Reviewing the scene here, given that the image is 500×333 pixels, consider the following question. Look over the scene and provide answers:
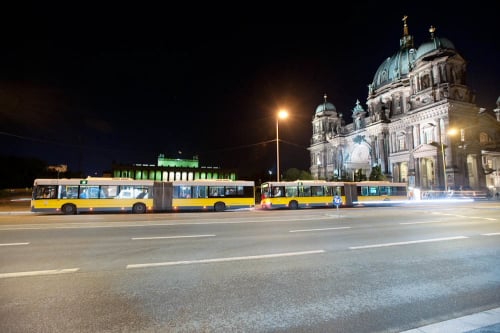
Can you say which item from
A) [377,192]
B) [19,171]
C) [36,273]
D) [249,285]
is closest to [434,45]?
[377,192]

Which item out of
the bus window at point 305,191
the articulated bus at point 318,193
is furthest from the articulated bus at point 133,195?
the bus window at point 305,191

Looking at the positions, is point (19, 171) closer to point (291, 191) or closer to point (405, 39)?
point (291, 191)

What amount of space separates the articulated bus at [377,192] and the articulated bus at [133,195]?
46.0ft

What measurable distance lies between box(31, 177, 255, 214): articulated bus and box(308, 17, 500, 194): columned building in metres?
Result: 39.2

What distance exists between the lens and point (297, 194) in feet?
92.6

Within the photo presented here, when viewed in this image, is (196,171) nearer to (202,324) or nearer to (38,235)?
(38,235)

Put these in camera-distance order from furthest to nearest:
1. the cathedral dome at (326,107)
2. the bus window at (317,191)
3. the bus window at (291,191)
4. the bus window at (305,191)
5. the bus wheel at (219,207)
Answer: the cathedral dome at (326,107), the bus window at (317,191), the bus window at (305,191), the bus window at (291,191), the bus wheel at (219,207)

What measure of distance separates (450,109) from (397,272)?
5520 cm

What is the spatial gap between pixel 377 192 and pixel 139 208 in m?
26.6

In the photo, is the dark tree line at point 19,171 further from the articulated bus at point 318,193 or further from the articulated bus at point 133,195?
the articulated bus at point 318,193

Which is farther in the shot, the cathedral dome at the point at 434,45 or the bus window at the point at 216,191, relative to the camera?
the cathedral dome at the point at 434,45

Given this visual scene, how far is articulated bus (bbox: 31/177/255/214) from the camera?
70.5ft

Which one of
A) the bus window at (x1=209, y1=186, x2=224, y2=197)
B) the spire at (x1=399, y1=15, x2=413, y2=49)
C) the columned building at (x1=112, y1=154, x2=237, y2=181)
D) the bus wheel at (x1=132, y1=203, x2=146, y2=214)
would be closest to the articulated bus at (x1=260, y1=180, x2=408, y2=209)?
the bus window at (x1=209, y1=186, x2=224, y2=197)

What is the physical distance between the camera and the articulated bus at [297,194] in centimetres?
2733
